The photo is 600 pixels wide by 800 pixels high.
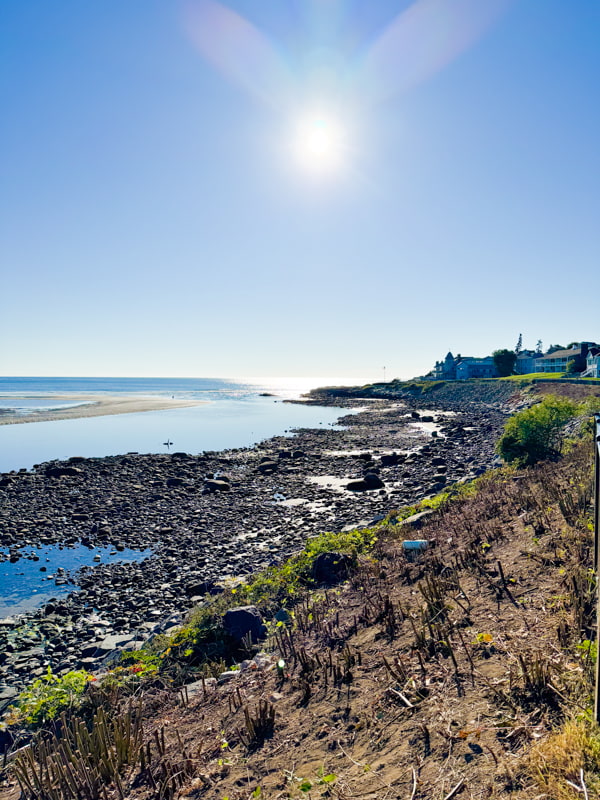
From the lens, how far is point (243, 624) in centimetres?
794

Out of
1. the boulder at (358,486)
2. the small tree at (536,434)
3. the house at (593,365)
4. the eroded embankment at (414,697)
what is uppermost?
the house at (593,365)

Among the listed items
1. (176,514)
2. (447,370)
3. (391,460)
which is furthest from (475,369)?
(176,514)

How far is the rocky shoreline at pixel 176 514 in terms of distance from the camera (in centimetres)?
1022

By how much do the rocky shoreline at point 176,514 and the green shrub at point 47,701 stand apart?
116cm

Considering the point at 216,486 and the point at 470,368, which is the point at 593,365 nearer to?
the point at 470,368

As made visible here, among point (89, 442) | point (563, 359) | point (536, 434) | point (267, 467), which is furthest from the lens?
point (563, 359)

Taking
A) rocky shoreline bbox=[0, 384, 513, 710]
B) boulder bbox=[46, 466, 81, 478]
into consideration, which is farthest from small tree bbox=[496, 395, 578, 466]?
boulder bbox=[46, 466, 81, 478]

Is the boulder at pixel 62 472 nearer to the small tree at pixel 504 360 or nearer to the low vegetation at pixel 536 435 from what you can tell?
the low vegetation at pixel 536 435

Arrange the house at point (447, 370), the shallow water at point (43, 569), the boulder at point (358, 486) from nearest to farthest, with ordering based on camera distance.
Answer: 1. the shallow water at point (43, 569)
2. the boulder at point (358, 486)
3. the house at point (447, 370)

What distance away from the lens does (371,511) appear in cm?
1864

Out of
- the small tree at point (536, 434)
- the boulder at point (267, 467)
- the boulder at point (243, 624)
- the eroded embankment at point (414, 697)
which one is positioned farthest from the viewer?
the boulder at point (267, 467)

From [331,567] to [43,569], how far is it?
957 cm

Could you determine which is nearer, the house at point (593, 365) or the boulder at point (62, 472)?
the boulder at point (62, 472)

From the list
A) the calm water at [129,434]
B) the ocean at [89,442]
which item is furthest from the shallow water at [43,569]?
the calm water at [129,434]
